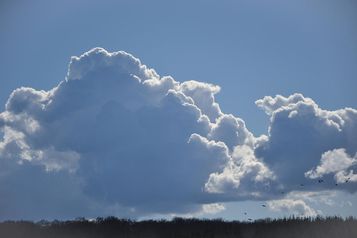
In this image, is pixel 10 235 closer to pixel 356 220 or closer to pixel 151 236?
pixel 151 236

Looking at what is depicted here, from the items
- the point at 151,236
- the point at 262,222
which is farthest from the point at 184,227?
the point at 262,222

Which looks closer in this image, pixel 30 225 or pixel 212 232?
pixel 212 232

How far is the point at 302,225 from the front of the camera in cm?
8212

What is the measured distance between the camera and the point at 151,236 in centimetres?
9138

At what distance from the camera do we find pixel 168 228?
93.4 m

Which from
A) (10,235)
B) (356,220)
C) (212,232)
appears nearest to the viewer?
(356,220)

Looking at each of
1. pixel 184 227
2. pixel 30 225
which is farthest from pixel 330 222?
pixel 30 225

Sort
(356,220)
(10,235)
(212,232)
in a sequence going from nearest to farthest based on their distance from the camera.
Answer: (356,220) < (212,232) < (10,235)

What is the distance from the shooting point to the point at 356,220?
7794 centimetres

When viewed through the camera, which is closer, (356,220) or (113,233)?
(356,220)

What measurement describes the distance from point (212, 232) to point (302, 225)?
1220 centimetres

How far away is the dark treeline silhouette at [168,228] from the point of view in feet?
270

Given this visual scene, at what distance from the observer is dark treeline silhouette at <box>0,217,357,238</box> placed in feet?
270

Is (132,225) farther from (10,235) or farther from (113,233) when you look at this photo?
(10,235)
